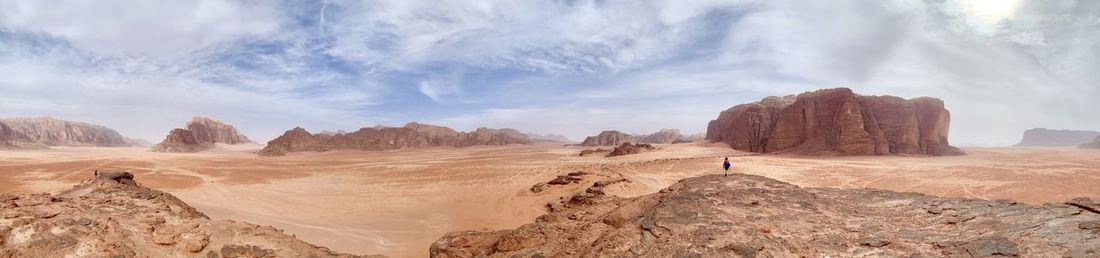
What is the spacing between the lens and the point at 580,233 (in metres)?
5.66

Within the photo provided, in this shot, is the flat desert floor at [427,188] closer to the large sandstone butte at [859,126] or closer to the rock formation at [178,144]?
the large sandstone butte at [859,126]

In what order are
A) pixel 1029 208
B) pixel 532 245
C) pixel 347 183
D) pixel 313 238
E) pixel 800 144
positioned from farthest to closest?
pixel 800 144 < pixel 347 183 < pixel 313 238 < pixel 532 245 < pixel 1029 208

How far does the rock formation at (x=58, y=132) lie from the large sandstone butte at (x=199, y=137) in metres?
20.9

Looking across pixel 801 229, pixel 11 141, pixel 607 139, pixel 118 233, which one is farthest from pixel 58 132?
pixel 801 229

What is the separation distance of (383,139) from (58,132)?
69.3 m

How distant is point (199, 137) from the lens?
83.2 meters

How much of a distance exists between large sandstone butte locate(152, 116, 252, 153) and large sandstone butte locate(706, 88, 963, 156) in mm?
71682

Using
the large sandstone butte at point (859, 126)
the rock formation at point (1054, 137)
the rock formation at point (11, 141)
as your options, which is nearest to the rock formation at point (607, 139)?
the large sandstone butte at point (859, 126)

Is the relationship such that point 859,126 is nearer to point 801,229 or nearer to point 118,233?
point 801,229

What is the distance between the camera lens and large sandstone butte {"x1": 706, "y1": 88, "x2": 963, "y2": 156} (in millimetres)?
30312

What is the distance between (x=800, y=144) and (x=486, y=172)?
25.9 meters

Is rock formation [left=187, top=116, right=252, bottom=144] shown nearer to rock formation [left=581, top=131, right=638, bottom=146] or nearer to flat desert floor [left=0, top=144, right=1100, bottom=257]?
flat desert floor [left=0, top=144, right=1100, bottom=257]

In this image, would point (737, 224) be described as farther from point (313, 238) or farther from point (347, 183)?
point (347, 183)

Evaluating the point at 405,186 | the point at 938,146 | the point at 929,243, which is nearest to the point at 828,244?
the point at 929,243
